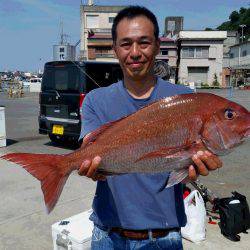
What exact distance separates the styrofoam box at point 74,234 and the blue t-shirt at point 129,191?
4.33 feet

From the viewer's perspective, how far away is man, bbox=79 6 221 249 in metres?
2.32

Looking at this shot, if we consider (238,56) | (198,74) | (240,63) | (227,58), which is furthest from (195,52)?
(227,58)

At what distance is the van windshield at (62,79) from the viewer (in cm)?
1005

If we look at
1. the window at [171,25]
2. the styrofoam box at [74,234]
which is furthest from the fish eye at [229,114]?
the window at [171,25]

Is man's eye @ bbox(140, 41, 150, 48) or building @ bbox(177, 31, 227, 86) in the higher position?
building @ bbox(177, 31, 227, 86)

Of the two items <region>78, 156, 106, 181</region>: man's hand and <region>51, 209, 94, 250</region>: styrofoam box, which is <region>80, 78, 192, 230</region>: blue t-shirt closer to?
<region>78, 156, 106, 181</region>: man's hand

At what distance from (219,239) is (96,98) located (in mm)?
3032

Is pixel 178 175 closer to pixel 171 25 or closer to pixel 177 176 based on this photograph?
pixel 177 176

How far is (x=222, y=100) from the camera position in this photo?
7.13 ft

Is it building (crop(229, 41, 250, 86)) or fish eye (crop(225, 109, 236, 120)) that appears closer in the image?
fish eye (crop(225, 109, 236, 120))

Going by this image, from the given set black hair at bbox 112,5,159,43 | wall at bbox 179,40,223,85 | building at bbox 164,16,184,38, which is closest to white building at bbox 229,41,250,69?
wall at bbox 179,40,223,85

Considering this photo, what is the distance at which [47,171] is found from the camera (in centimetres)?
219

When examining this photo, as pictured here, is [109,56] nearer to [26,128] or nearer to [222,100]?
[26,128]

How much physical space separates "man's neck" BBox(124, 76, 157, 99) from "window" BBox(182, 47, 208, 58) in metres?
53.3
